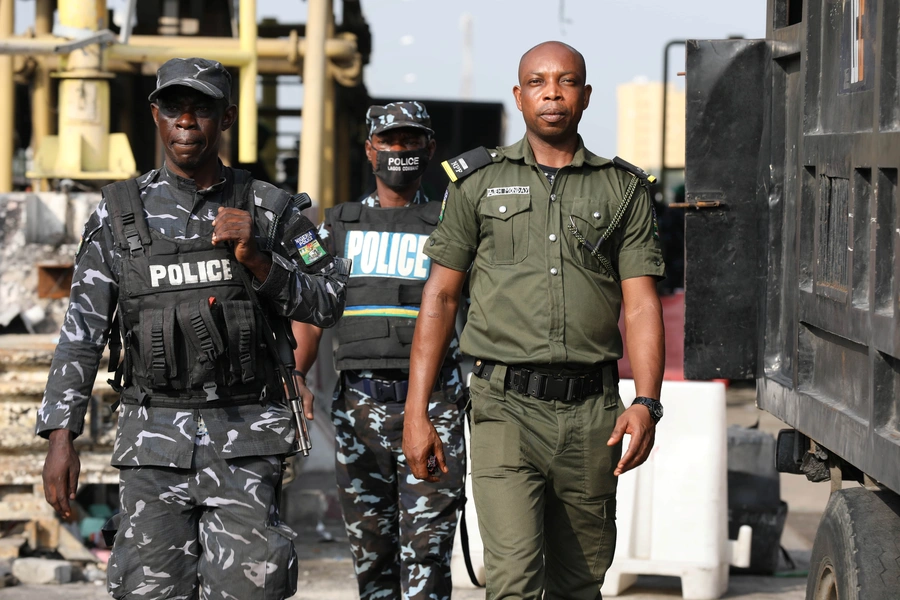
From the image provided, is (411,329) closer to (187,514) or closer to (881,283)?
(187,514)

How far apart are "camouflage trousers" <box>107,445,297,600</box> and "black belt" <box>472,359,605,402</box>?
76 centimetres

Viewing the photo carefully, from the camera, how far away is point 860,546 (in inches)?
123

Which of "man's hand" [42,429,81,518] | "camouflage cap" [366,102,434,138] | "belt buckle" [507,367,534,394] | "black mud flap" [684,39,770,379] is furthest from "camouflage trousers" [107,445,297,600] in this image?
"camouflage cap" [366,102,434,138]

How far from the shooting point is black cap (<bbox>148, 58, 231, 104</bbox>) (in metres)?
3.60

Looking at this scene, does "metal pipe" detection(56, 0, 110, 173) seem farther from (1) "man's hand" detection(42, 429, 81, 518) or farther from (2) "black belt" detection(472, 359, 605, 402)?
(2) "black belt" detection(472, 359, 605, 402)

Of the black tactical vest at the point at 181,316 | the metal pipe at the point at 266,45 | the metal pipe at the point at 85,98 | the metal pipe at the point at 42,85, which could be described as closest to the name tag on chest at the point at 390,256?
the black tactical vest at the point at 181,316

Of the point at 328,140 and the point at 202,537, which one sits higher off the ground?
the point at 328,140

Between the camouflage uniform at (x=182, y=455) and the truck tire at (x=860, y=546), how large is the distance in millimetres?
1457

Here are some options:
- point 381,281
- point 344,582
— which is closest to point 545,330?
point 381,281

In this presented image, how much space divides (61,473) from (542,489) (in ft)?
4.34

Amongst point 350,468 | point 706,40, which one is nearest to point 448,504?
point 350,468

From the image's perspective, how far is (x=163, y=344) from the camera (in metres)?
3.60

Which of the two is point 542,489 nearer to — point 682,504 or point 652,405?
point 652,405

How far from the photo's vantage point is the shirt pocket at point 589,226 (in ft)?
12.3
